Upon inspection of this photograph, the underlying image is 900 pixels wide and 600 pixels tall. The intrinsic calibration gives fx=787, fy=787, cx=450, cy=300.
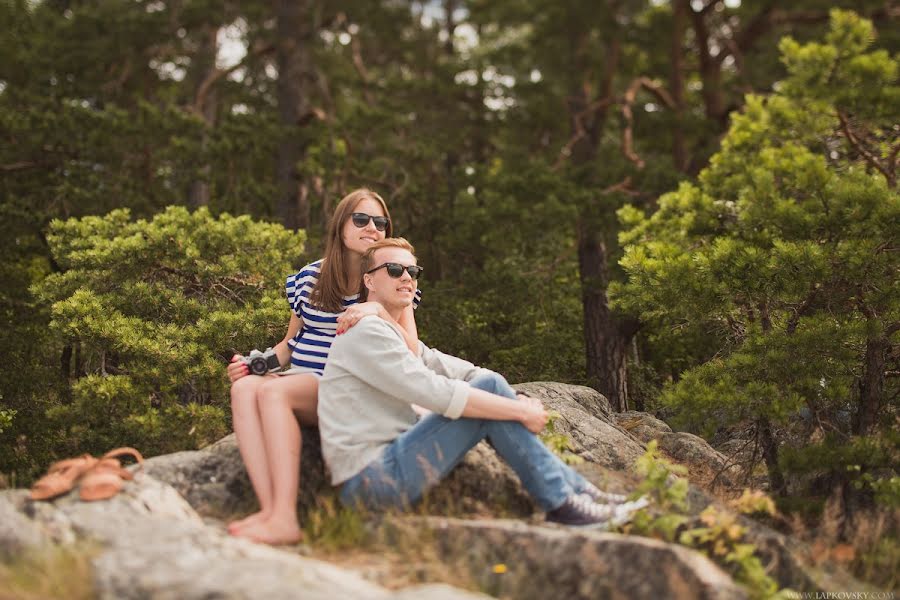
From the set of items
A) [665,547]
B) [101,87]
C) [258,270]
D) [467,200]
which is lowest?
[665,547]

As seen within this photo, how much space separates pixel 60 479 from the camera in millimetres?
3629

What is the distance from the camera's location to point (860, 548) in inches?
159

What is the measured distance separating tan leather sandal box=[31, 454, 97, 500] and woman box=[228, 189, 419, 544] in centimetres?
72

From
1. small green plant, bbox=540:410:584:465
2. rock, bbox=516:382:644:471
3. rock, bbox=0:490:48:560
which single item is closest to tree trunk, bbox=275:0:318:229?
rock, bbox=516:382:644:471

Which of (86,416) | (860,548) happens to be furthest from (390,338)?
(86,416)

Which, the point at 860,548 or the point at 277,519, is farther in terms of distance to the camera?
the point at 860,548

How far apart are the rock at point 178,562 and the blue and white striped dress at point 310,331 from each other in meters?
1.09

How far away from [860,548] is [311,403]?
2.94 metres

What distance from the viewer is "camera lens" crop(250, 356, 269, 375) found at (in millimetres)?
4367

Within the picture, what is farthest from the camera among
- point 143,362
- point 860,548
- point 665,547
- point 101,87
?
point 101,87

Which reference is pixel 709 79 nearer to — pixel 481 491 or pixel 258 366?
pixel 481 491

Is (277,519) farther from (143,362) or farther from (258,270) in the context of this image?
(258,270)

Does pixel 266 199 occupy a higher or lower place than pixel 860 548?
higher

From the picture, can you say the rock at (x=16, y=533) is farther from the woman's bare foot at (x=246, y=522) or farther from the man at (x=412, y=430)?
the man at (x=412, y=430)
